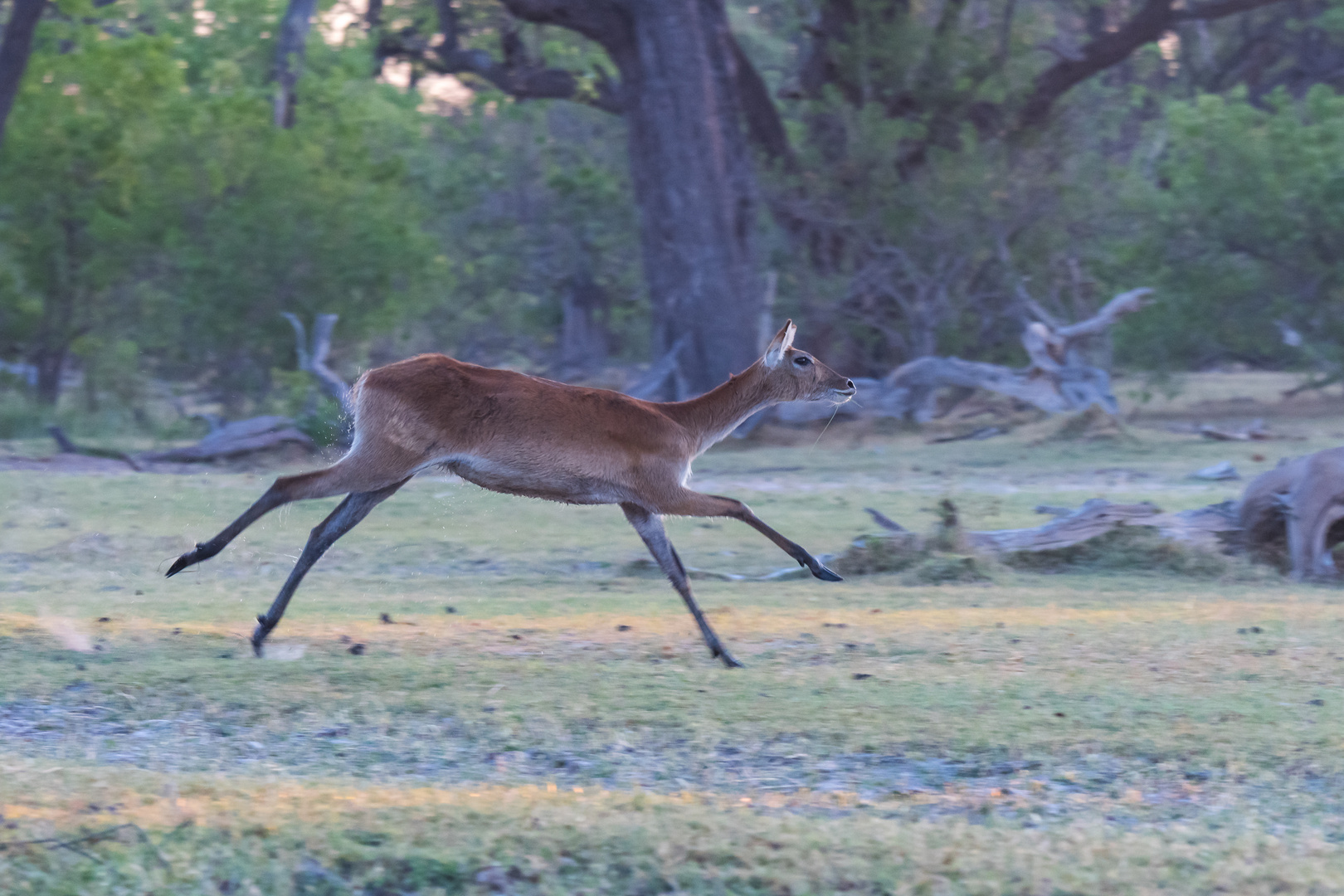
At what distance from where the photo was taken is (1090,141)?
87.1 feet

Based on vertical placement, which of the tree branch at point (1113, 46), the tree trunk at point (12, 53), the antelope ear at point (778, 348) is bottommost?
the antelope ear at point (778, 348)

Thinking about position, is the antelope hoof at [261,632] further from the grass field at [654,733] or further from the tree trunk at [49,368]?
the tree trunk at [49,368]

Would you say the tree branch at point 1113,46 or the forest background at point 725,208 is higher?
the tree branch at point 1113,46

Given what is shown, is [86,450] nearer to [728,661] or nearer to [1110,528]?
[1110,528]

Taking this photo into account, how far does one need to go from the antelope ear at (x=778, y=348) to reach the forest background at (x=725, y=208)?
13.5 metres

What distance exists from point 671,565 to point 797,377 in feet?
4.01

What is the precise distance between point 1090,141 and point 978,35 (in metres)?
3.49

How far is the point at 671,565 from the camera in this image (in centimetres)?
691

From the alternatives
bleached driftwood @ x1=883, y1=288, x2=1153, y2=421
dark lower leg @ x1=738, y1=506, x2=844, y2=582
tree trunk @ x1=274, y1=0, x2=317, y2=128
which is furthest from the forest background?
dark lower leg @ x1=738, y1=506, x2=844, y2=582

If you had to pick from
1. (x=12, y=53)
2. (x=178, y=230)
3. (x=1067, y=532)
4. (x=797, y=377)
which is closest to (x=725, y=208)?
(x=178, y=230)

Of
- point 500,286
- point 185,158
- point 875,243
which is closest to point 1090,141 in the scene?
point 875,243

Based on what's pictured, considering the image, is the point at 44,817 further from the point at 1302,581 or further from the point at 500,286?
the point at 500,286

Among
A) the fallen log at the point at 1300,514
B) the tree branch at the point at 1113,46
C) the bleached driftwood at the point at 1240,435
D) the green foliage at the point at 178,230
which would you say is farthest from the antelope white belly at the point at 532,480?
the tree branch at the point at 1113,46

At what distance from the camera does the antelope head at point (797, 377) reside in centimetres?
745
